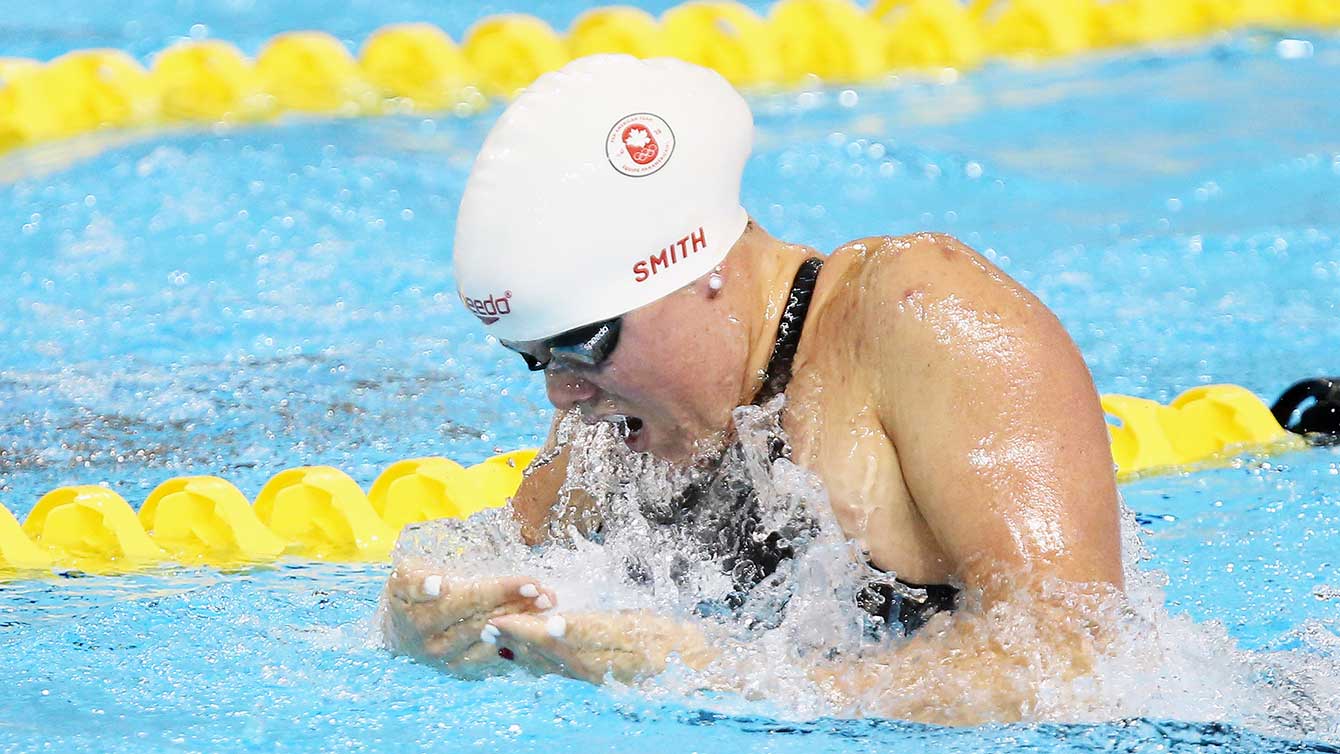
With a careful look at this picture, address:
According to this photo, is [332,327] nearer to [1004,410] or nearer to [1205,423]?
[1205,423]

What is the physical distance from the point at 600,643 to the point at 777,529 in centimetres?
30

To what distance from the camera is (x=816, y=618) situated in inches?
87.6

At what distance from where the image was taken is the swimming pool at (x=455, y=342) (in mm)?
2391

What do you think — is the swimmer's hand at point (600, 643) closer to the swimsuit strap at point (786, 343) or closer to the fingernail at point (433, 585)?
the fingernail at point (433, 585)

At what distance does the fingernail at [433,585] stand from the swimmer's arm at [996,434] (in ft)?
1.89

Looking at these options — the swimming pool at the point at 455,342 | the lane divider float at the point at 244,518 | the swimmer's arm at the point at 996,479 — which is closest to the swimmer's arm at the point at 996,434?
the swimmer's arm at the point at 996,479

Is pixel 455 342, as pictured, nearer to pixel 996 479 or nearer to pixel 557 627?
pixel 557 627

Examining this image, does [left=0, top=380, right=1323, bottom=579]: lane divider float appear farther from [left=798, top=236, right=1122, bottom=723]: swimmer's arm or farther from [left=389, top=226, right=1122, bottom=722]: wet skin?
[left=798, top=236, right=1122, bottom=723]: swimmer's arm

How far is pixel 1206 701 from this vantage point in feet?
7.25

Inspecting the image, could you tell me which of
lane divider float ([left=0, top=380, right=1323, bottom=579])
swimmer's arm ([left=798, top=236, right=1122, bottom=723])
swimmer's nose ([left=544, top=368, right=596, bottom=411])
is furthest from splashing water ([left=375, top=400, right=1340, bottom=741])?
lane divider float ([left=0, top=380, right=1323, bottom=579])

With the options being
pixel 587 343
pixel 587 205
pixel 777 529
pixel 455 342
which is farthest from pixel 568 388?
pixel 455 342

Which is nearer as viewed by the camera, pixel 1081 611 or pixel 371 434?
pixel 1081 611

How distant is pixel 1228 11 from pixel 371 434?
17.6ft

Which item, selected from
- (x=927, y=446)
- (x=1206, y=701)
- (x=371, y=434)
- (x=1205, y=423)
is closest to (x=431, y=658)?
(x=927, y=446)
